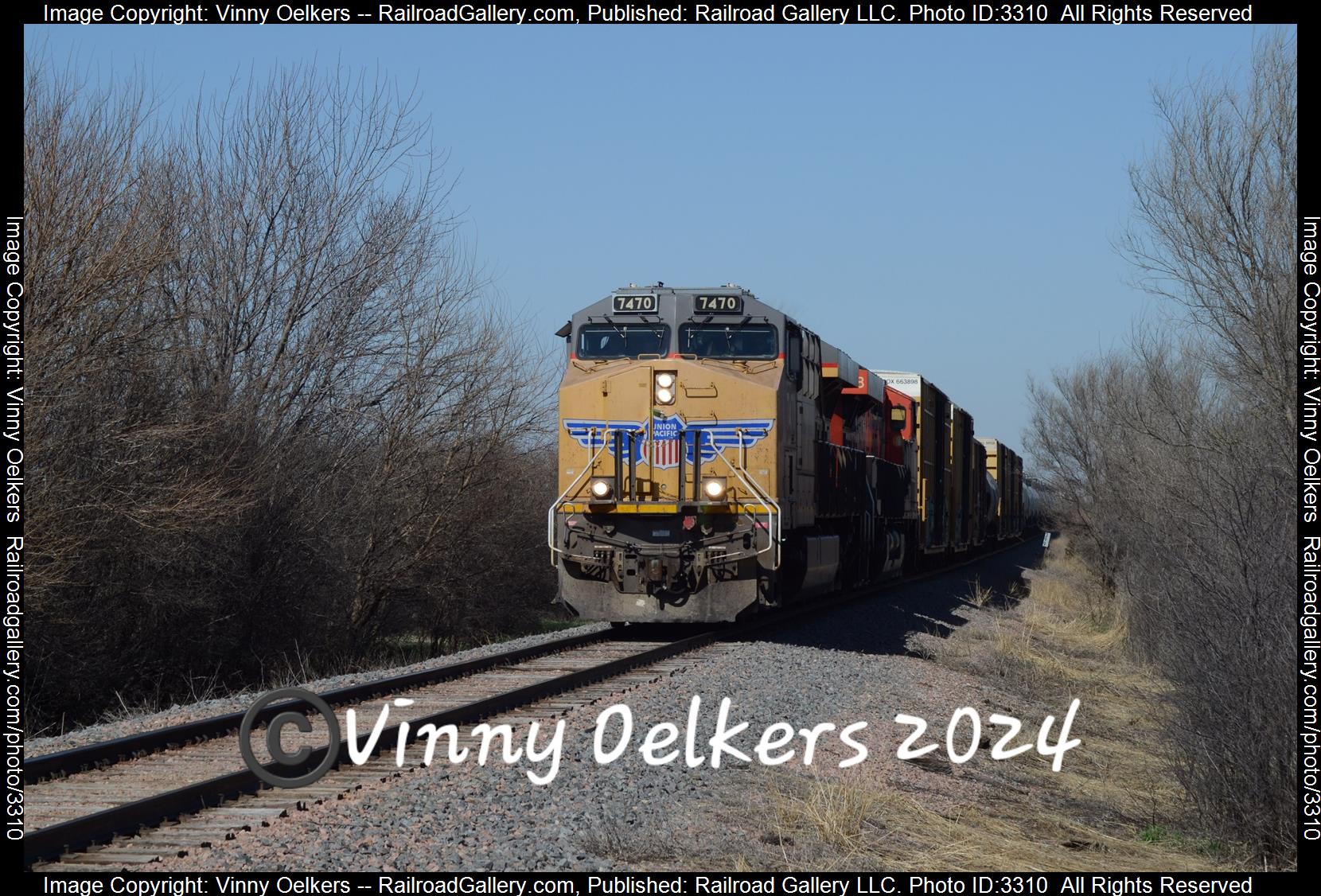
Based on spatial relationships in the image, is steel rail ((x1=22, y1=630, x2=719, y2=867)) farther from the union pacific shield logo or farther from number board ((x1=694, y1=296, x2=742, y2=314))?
number board ((x1=694, y1=296, x2=742, y2=314))

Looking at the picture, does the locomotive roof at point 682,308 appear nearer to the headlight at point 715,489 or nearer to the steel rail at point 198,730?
the headlight at point 715,489

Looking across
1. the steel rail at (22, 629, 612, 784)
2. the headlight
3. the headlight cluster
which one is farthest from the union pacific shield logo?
the steel rail at (22, 629, 612, 784)

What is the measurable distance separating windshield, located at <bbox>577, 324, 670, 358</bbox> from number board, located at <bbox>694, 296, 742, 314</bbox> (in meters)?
0.50

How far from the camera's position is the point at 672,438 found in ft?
47.8

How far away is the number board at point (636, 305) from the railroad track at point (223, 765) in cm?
411

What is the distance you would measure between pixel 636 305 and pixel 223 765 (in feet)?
27.9

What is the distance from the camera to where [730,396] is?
14539mm

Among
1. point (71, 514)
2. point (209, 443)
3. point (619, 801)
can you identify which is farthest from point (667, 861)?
point (209, 443)

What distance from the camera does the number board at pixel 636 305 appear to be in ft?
49.9

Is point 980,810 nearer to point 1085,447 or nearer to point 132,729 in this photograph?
point 132,729

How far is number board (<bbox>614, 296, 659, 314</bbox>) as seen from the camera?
15.2 meters

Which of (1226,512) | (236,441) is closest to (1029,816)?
(1226,512)

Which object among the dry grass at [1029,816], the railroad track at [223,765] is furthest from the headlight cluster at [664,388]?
the dry grass at [1029,816]

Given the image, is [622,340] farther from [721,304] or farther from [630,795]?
[630,795]
